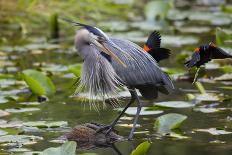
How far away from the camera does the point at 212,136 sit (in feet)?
16.0

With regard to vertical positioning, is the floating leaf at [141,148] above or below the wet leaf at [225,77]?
above

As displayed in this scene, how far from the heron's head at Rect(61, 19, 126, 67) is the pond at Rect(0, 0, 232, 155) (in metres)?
0.67

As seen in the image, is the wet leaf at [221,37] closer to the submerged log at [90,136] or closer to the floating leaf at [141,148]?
the submerged log at [90,136]

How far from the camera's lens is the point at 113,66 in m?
4.82

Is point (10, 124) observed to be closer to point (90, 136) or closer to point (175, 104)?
point (90, 136)

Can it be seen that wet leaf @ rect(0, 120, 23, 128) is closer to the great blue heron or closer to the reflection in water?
the reflection in water

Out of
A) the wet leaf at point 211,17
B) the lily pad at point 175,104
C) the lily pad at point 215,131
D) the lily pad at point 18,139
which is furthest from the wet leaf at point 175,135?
the wet leaf at point 211,17

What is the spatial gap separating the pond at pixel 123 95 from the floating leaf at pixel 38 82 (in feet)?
0.29

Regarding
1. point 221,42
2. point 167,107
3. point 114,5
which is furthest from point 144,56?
point 114,5

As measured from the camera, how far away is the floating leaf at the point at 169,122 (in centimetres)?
500

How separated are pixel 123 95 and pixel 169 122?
1.10 metres

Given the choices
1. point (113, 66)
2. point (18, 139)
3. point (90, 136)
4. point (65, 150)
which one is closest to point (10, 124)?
point (18, 139)

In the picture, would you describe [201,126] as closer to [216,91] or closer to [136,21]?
[216,91]

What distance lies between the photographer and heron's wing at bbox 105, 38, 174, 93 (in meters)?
4.83
